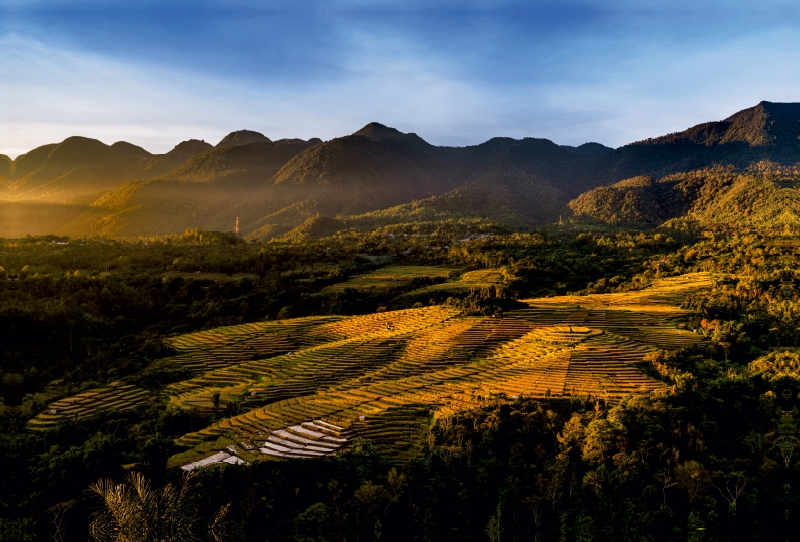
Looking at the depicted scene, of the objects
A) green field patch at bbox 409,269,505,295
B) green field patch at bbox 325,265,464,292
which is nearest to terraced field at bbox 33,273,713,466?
green field patch at bbox 409,269,505,295

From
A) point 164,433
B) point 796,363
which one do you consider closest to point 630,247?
point 796,363

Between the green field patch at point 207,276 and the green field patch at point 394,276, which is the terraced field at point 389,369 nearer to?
the green field patch at point 394,276

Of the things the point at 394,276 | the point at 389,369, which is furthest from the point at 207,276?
the point at 389,369

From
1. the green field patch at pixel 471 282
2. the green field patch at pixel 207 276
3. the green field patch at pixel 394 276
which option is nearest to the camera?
the green field patch at pixel 471 282

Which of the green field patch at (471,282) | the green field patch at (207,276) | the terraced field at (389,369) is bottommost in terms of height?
the terraced field at (389,369)

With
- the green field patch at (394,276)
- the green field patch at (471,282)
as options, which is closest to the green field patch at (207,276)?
the green field patch at (394,276)

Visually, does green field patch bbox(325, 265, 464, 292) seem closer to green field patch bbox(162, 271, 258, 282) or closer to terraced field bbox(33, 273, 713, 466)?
green field patch bbox(162, 271, 258, 282)
